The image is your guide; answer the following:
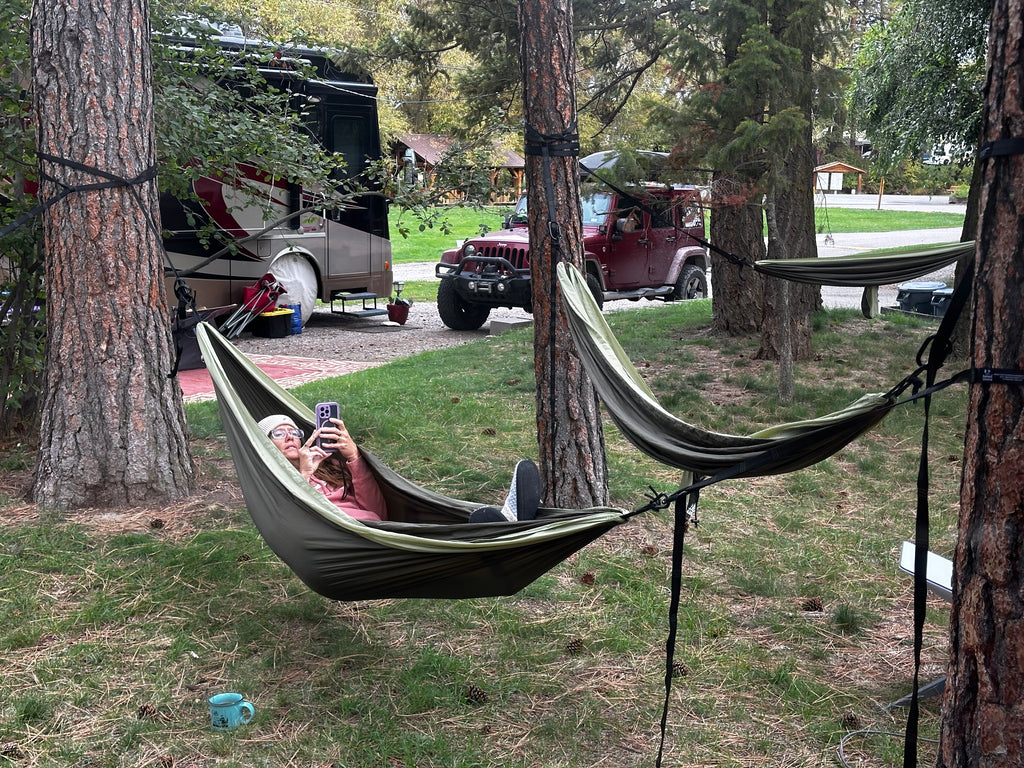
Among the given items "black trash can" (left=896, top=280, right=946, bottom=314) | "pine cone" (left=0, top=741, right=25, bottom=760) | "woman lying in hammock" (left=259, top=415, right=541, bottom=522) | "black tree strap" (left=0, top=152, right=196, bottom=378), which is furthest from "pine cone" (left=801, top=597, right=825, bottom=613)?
"black trash can" (left=896, top=280, right=946, bottom=314)

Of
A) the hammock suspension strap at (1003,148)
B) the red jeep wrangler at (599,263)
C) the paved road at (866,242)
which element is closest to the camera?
the hammock suspension strap at (1003,148)

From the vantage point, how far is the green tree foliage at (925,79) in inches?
311

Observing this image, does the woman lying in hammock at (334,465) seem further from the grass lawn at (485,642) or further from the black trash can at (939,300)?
the black trash can at (939,300)

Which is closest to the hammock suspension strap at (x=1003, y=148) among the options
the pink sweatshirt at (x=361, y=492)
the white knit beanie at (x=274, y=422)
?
the pink sweatshirt at (x=361, y=492)

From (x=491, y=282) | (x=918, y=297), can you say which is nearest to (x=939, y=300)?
(x=918, y=297)

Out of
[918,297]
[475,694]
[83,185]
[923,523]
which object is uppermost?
[83,185]

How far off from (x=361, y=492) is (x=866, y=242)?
21.7 m

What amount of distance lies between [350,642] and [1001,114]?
2.67 m

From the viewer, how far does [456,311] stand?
11867 mm

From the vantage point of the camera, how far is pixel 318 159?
6.52 m

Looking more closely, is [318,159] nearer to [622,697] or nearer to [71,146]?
[71,146]

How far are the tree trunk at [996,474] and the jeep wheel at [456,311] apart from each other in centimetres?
967

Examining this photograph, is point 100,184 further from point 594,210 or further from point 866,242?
point 866,242

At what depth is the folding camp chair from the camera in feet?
33.8
